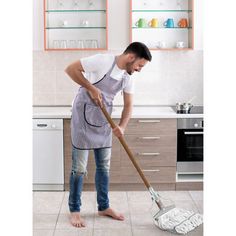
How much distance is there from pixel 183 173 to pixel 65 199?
1.03m

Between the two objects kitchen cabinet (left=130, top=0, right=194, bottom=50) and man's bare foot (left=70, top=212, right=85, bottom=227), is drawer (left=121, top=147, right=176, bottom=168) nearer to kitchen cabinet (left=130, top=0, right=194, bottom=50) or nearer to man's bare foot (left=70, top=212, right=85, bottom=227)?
man's bare foot (left=70, top=212, right=85, bottom=227)

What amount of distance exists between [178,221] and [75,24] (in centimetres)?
217

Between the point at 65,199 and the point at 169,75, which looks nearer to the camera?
the point at 65,199

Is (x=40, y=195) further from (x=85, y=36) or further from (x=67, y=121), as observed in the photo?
(x=85, y=36)

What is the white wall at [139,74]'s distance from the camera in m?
4.74

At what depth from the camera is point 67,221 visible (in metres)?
3.64

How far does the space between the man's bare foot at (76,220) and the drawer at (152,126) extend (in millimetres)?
958

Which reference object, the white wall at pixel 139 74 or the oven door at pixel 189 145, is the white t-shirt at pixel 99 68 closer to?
the oven door at pixel 189 145

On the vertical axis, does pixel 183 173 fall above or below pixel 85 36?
below

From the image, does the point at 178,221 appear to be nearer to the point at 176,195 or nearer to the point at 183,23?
the point at 176,195

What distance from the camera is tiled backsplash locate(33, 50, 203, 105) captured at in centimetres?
477

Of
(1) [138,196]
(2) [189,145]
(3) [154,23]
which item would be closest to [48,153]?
(1) [138,196]
